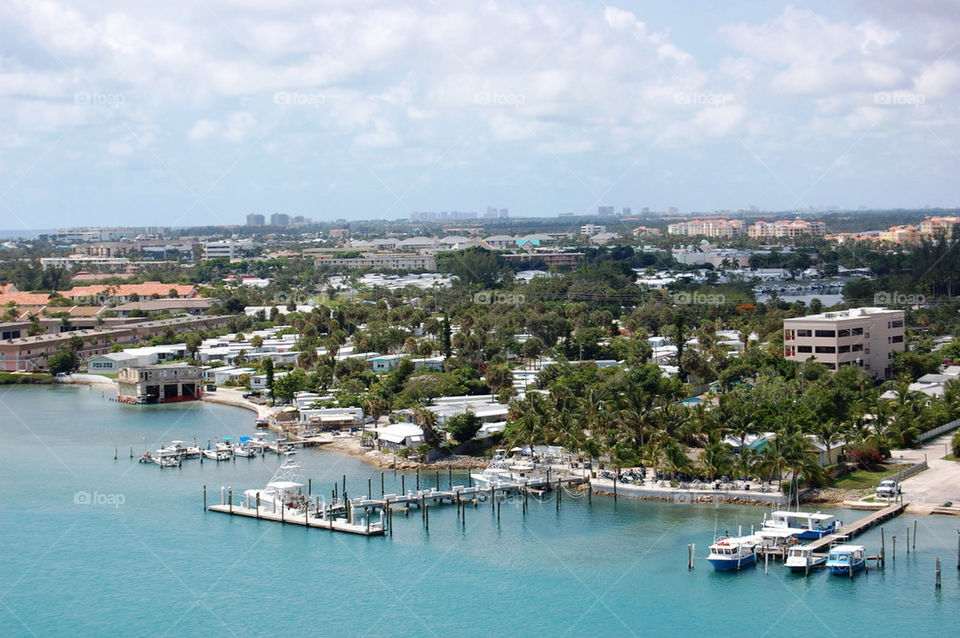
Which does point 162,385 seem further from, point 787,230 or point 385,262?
point 787,230

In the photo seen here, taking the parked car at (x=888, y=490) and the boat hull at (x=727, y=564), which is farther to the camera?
the parked car at (x=888, y=490)

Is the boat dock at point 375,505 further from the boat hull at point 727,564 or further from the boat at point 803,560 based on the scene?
the boat at point 803,560

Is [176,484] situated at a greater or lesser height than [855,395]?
lesser

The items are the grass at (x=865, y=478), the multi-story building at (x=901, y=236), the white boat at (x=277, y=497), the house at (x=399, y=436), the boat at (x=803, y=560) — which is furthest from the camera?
the multi-story building at (x=901, y=236)

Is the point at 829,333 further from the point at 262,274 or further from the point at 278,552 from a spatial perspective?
the point at 262,274

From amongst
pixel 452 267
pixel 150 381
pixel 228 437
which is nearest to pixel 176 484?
pixel 228 437

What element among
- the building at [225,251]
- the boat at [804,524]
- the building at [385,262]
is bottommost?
the boat at [804,524]

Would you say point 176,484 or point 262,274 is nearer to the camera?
point 176,484

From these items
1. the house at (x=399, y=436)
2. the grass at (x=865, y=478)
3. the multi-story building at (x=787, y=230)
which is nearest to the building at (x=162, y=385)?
the house at (x=399, y=436)
